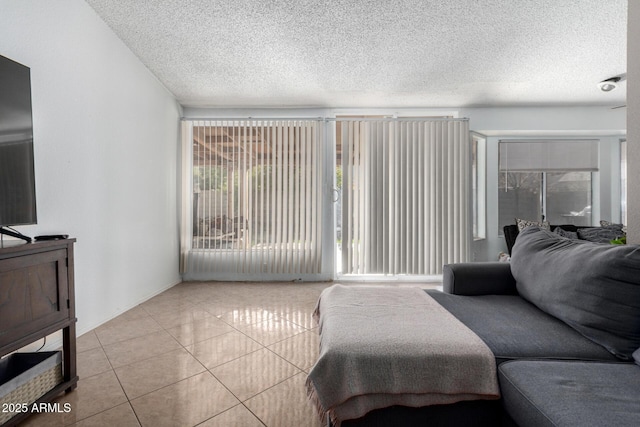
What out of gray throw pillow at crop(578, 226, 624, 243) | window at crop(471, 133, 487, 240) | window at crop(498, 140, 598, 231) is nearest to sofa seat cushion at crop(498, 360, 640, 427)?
gray throw pillow at crop(578, 226, 624, 243)

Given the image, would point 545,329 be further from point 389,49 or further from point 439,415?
point 389,49

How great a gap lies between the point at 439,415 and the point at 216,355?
4.64 ft

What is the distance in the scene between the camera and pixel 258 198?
379cm

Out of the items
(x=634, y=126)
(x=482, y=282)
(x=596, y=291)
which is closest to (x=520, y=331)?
(x=596, y=291)

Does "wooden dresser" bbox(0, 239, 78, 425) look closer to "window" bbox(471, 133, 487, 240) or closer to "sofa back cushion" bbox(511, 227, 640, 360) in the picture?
"sofa back cushion" bbox(511, 227, 640, 360)

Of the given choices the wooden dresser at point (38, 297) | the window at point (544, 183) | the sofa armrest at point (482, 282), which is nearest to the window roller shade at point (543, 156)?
the window at point (544, 183)

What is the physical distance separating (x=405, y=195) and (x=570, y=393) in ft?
10.0

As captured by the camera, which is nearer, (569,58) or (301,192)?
(569,58)

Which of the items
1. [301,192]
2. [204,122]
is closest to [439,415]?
[301,192]

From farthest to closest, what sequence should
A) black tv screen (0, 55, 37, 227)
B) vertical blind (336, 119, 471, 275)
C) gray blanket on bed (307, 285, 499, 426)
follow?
vertical blind (336, 119, 471, 275) → black tv screen (0, 55, 37, 227) → gray blanket on bed (307, 285, 499, 426)

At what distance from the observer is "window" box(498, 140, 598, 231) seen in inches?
164

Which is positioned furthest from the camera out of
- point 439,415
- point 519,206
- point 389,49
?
point 519,206

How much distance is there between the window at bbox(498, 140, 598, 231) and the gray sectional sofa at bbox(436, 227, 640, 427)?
2936 mm

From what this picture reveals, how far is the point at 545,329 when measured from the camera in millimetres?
1274
